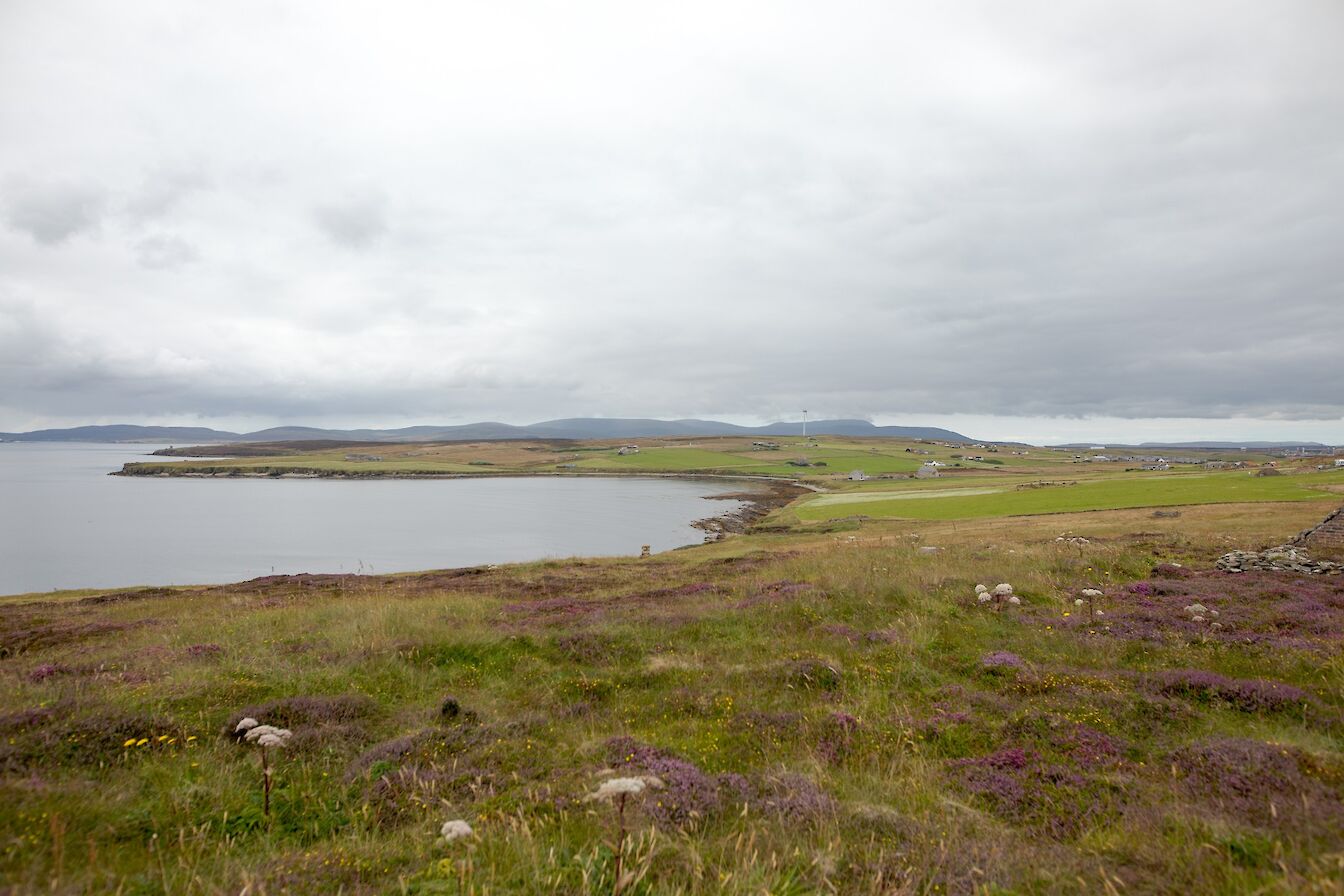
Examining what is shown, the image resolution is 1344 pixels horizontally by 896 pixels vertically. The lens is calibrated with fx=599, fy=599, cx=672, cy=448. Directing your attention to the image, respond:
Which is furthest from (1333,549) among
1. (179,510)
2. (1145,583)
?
(179,510)

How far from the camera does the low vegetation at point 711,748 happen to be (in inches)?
210

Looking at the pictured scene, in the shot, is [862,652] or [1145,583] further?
[1145,583]

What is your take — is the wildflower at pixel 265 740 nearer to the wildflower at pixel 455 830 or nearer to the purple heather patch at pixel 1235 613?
the wildflower at pixel 455 830

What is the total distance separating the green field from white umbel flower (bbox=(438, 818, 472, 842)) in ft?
200

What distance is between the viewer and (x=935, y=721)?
30.7 feet

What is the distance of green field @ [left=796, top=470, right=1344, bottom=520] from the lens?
56.9 m

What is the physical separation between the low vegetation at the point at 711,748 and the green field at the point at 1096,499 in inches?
1834

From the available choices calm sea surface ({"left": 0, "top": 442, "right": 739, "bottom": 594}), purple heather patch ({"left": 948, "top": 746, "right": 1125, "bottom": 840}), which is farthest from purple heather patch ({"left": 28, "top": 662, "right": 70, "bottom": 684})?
calm sea surface ({"left": 0, "top": 442, "right": 739, "bottom": 594})

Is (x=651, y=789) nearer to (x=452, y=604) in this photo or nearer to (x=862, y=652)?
(x=862, y=652)

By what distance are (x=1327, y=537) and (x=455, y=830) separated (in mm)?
33343

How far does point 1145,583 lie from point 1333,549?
35.4 ft

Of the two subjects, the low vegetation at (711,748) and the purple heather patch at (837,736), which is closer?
the low vegetation at (711,748)

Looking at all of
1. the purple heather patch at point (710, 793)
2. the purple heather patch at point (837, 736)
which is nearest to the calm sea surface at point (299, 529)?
the purple heather patch at point (837, 736)

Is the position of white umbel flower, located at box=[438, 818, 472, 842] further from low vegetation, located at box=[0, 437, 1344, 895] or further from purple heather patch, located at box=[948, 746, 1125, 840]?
purple heather patch, located at box=[948, 746, 1125, 840]
